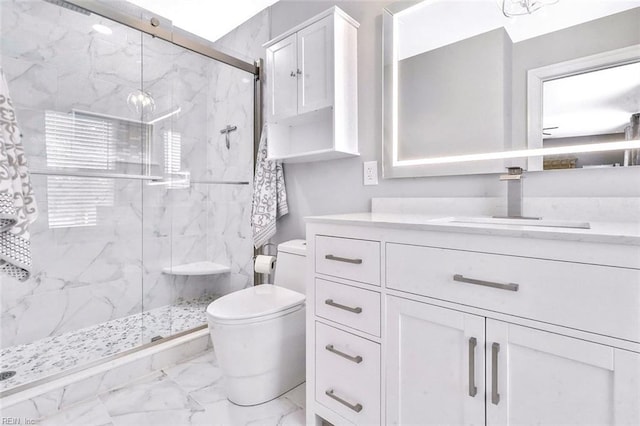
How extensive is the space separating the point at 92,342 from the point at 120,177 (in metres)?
1.13

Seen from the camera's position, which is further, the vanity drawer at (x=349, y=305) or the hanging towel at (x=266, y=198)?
the hanging towel at (x=266, y=198)

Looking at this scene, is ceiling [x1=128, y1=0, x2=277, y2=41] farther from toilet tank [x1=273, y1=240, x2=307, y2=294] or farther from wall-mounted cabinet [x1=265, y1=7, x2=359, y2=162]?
toilet tank [x1=273, y1=240, x2=307, y2=294]

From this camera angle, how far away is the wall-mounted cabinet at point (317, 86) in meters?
1.68

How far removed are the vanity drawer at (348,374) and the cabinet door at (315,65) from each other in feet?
3.81

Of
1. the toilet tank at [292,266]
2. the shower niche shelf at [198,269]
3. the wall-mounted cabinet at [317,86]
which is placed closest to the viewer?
the wall-mounted cabinet at [317,86]

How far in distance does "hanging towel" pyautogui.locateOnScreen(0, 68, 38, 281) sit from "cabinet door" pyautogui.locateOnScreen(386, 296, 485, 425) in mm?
1384

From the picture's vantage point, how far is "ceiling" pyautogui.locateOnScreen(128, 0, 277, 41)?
235 centimetres

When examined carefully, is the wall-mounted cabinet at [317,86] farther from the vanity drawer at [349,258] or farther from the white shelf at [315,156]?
the vanity drawer at [349,258]

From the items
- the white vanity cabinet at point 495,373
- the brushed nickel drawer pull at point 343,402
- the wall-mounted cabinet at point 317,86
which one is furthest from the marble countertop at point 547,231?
the wall-mounted cabinet at point 317,86

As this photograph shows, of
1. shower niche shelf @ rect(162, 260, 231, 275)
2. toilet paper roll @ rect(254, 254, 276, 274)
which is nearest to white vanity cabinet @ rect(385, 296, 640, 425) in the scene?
toilet paper roll @ rect(254, 254, 276, 274)

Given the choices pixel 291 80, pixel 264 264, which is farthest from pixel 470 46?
pixel 264 264

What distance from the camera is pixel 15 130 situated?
125 cm

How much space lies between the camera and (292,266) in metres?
1.88

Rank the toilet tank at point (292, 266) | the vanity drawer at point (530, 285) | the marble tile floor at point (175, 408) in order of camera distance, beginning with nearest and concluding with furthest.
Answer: the vanity drawer at point (530, 285), the marble tile floor at point (175, 408), the toilet tank at point (292, 266)
